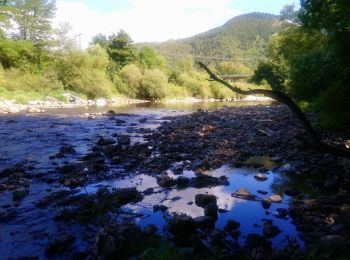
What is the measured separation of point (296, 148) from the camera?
1195 centimetres

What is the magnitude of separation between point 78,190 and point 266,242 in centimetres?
464

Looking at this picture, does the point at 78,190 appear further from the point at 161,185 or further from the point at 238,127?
the point at 238,127

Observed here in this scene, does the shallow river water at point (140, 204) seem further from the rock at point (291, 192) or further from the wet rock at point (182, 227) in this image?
the wet rock at point (182, 227)

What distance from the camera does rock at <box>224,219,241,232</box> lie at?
19.4ft

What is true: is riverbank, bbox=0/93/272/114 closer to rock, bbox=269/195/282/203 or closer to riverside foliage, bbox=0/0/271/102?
riverside foliage, bbox=0/0/271/102

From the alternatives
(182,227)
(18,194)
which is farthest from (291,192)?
(18,194)

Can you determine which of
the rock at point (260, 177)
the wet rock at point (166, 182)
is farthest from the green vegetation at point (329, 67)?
the wet rock at point (166, 182)

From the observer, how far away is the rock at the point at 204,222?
19.5ft

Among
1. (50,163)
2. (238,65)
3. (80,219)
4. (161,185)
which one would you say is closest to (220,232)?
(80,219)

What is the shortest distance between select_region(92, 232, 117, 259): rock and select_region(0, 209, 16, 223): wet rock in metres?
2.31

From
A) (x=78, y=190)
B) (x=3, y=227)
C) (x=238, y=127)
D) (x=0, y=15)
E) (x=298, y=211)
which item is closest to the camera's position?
(x=3, y=227)

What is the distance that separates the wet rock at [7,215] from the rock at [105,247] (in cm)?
231

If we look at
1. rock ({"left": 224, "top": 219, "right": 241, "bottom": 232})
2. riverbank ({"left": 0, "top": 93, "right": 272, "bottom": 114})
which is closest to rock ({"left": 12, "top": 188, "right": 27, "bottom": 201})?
rock ({"left": 224, "top": 219, "right": 241, "bottom": 232})

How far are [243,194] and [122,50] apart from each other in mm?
72434
